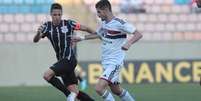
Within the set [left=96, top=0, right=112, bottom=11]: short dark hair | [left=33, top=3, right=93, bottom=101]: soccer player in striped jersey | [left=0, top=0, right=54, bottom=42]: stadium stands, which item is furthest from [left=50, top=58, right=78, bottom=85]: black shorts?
[left=0, top=0, right=54, bottom=42]: stadium stands

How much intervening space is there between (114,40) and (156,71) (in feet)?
32.7

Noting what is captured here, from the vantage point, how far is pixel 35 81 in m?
19.5

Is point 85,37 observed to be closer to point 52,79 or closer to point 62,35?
point 62,35

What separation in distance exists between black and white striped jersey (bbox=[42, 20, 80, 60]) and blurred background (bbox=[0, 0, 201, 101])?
7.46 m

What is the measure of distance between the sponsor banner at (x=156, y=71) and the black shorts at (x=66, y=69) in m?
8.62

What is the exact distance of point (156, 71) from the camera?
19594 mm

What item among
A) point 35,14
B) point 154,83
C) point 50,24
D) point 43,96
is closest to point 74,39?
point 50,24

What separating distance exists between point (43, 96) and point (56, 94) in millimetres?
728

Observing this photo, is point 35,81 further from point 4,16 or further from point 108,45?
point 108,45

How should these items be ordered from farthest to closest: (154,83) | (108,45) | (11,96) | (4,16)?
(4,16)
(154,83)
(11,96)
(108,45)

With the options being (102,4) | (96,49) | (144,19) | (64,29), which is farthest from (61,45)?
(144,19)

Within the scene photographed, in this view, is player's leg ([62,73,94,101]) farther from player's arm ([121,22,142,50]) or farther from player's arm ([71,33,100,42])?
player's arm ([121,22,142,50])

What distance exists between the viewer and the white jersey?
9.69m

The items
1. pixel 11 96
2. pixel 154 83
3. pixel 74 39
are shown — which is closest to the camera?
→ pixel 74 39
